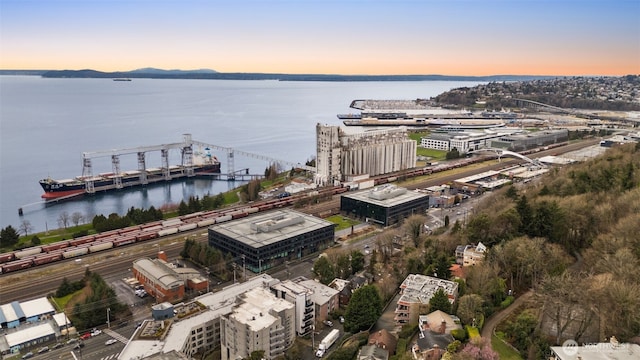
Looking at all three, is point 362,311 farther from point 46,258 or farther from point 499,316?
point 46,258

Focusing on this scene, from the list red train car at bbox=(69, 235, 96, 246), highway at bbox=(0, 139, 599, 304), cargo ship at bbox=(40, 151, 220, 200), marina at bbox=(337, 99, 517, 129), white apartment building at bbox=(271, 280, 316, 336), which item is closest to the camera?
white apartment building at bbox=(271, 280, 316, 336)

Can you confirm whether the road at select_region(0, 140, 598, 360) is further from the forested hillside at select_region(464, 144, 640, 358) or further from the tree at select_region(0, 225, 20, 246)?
the tree at select_region(0, 225, 20, 246)

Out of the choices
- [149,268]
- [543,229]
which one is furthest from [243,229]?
[543,229]

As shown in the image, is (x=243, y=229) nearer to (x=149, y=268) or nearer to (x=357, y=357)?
(x=149, y=268)

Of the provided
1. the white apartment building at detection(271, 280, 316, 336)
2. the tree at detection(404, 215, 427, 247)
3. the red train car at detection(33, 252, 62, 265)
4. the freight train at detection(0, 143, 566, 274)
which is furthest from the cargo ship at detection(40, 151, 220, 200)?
the white apartment building at detection(271, 280, 316, 336)

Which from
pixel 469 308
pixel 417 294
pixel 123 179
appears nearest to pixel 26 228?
pixel 123 179

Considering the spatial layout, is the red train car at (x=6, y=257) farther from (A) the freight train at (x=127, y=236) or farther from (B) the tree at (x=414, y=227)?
(B) the tree at (x=414, y=227)
